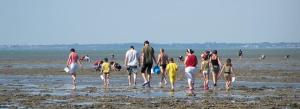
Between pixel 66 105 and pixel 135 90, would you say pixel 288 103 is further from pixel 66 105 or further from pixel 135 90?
pixel 135 90

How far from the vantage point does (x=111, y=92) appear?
78.3ft

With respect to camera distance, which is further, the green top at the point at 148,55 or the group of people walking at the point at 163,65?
the green top at the point at 148,55

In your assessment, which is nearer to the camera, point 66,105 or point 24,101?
point 66,105

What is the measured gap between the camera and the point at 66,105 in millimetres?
18453

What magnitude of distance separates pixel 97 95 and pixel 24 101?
3.13 m

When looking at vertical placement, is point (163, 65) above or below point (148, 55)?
below

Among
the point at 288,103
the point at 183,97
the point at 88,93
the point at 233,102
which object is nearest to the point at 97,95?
the point at 88,93

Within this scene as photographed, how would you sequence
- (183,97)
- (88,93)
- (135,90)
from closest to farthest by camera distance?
(183,97), (88,93), (135,90)

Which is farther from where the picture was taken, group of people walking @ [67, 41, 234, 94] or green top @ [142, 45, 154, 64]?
green top @ [142, 45, 154, 64]

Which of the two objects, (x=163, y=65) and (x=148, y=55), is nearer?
(x=148, y=55)

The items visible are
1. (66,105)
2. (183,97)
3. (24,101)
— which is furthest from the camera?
(183,97)

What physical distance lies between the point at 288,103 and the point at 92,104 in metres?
5.28

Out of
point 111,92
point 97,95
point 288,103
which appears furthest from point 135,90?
point 288,103

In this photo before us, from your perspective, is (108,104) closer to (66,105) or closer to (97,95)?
(66,105)
